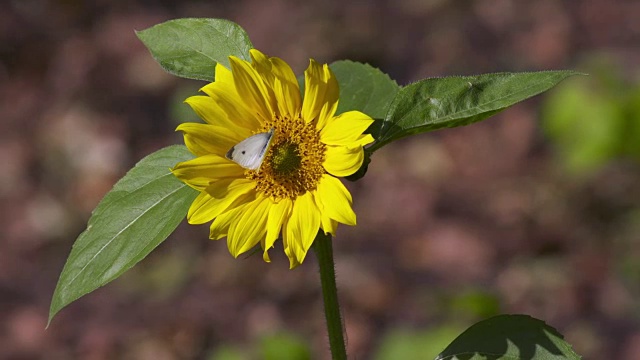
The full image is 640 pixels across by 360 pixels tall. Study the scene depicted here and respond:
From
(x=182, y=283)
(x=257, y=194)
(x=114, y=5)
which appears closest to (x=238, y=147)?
(x=257, y=194)

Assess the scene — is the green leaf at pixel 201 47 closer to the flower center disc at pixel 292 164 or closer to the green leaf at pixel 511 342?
the flower center disc at pixel 292 164

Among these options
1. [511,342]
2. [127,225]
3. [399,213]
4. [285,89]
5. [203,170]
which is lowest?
[399,213]

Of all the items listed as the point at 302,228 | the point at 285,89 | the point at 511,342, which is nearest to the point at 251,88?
the point at 285,89

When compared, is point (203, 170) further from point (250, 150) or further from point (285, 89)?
point (285, 89)

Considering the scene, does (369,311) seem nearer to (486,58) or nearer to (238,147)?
(486,58)

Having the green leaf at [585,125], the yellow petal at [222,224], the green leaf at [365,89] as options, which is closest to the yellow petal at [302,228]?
the yellow petal at [222,224]
